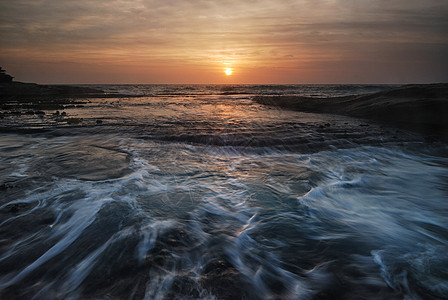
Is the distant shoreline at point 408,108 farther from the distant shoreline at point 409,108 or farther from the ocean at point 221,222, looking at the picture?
the ocean at point 221,222

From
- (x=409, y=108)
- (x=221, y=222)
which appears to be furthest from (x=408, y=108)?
(x=221, y=222)

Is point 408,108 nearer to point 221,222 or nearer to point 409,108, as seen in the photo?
point 409,108

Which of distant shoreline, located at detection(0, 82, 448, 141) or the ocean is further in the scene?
distant shoreline, located at detection(0, 82, 448, 141)

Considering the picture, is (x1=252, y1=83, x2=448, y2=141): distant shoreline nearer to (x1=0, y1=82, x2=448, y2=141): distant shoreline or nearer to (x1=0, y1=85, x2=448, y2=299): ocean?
(x1=0, y1=82, x2=448, y2=141): distant shoreline

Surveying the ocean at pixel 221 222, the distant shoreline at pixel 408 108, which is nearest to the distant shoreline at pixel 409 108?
the distant shoreline at pixel 408 108

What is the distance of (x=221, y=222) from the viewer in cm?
390

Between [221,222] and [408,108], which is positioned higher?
[408,108]

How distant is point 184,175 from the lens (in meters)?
5.54

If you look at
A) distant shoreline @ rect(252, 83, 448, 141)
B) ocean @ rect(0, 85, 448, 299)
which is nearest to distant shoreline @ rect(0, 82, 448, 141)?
distant shoreline @ rect(252, 83, 448, 141)

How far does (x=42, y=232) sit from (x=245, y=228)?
115 inches

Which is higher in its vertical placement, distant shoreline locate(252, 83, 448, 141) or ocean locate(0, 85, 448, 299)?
distant shoreline locate(252, 83, 448, 141)

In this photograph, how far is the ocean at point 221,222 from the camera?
8.45 feet

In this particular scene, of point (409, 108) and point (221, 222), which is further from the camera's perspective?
point (409, 108)

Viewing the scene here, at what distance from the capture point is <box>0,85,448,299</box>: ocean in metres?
2.57
